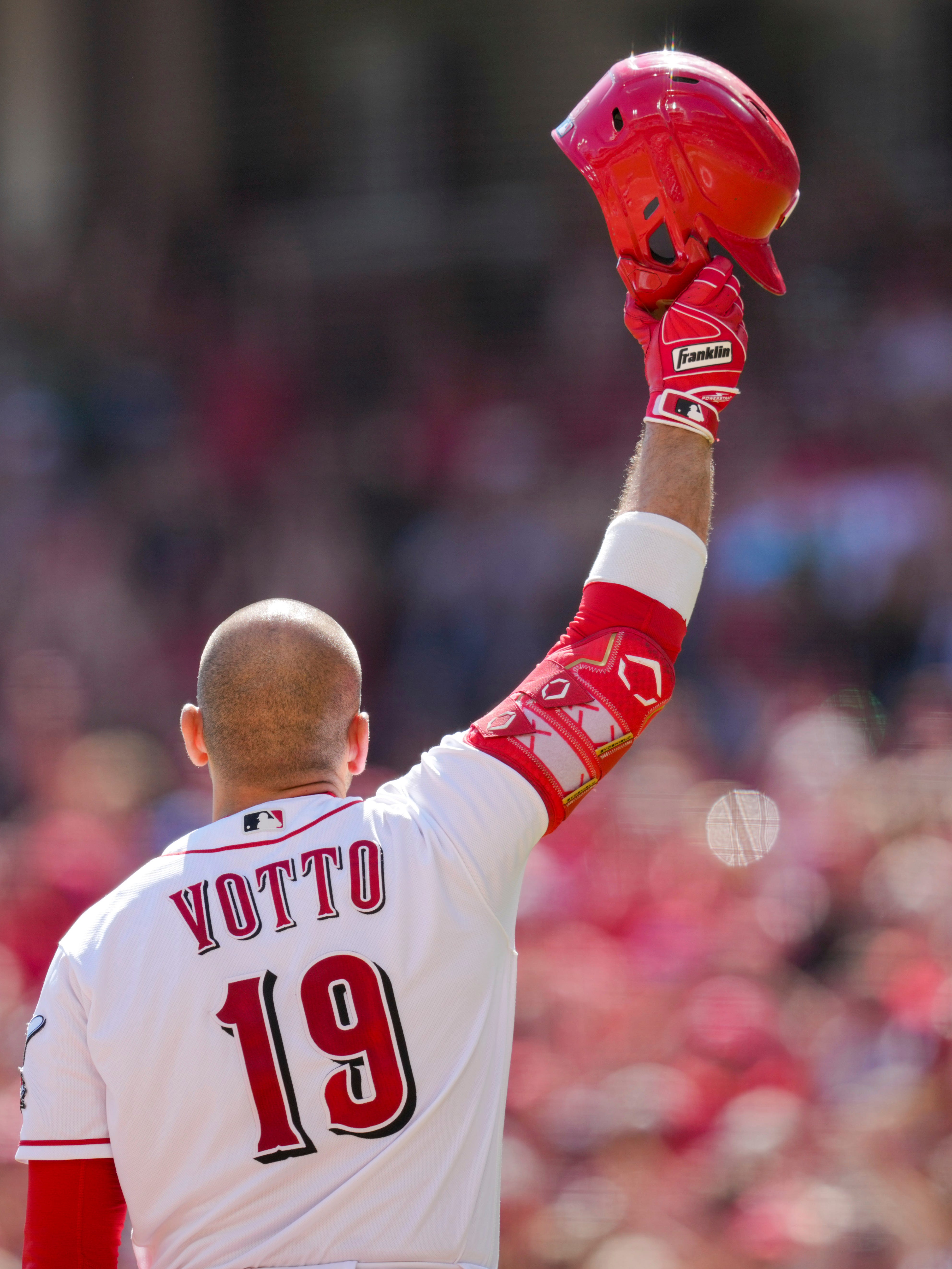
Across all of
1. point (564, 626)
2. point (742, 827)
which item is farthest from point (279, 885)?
point (564, 626)

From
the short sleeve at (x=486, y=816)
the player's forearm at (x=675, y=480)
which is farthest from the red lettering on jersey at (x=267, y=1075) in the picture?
the player's forearm at (x=675, y=480)

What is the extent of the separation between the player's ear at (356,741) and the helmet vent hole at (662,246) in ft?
2.18

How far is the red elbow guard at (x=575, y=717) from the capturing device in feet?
4.47

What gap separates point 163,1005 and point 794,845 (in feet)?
8.10

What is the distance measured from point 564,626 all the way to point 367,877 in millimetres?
4231

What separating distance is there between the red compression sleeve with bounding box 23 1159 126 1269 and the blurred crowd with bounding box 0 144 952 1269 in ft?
5.18

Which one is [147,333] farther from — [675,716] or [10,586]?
[675,716]

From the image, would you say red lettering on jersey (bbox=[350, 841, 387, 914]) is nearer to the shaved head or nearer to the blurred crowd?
the shaved head

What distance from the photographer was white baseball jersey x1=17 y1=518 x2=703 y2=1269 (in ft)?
4.25

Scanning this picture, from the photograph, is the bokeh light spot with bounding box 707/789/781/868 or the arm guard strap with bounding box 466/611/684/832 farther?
the bokeh light spot with bounding box 707/789/781/868

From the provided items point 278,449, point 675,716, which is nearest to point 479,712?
point 675,716

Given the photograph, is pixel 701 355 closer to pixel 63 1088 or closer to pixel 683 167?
pixel 683 167

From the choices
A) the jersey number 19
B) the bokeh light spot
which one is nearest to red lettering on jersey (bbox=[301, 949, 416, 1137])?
the jersey number 19

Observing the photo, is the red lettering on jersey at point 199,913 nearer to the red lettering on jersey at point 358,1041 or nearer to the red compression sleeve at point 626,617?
the red lettering on jersey at point 358,1041
